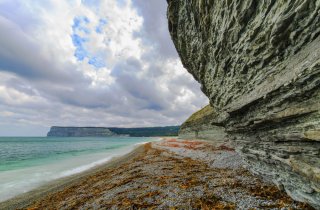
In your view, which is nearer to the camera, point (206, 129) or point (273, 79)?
point (273, 79)

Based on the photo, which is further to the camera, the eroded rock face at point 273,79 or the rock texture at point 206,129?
the rock texture at point 206,129

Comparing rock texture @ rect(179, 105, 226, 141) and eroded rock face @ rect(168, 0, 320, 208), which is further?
rock texture @ rect(179, 105, 226, 141)

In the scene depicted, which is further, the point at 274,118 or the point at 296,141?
the point at 274,118

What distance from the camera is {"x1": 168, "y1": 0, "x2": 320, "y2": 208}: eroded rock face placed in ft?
14.0

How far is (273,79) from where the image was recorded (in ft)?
18.2

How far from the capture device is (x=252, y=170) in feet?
29.6

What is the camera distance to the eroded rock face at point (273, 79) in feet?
14.0

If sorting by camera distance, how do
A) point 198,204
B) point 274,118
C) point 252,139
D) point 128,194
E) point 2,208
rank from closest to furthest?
point 274,118
point 198,204
point 252,139
point 128,194
point 2,208

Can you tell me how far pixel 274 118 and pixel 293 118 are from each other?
0.68 metres

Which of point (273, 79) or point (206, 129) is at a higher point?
point (206, 129)

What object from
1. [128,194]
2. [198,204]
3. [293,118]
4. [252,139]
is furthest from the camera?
[128,194]

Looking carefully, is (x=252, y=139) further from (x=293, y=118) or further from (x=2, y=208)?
(x=2, y=208)

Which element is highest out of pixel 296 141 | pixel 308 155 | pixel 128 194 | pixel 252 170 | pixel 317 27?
pixel 317 27

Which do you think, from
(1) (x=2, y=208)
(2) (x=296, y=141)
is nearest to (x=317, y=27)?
(2) (x=296, y=141)
